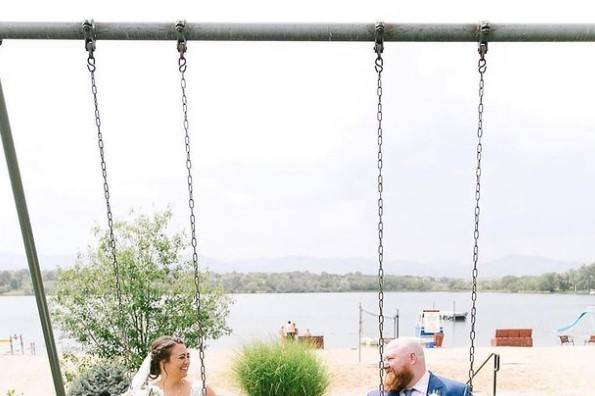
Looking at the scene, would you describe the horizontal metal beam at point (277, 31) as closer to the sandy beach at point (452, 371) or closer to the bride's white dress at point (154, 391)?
the bride's white dress at point (154, 391)

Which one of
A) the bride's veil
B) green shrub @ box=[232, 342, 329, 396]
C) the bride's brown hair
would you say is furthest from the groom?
green shrub @ box=[232, 342, 329, 396]

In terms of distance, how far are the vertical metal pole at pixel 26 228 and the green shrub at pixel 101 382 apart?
463 centimetres

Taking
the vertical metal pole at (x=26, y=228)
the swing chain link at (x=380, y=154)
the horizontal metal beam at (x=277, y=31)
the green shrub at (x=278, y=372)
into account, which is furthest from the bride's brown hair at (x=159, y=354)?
the green shrub at (x=278, y=372)

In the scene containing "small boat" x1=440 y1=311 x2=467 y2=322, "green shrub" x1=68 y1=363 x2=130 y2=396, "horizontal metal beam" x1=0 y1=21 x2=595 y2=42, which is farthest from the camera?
"small boat" x1=440 y1=311 x2=467 y2=322

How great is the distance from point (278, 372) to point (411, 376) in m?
5.99

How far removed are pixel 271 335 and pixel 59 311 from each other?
138 inches

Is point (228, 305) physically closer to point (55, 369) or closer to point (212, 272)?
point (212, 272)

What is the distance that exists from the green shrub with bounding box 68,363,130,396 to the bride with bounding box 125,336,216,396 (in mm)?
4644

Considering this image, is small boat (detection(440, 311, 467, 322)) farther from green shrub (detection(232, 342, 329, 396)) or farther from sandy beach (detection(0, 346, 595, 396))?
green shrub (detection(232, 342, 329, 396))

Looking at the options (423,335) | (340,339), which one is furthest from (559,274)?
(340,339)

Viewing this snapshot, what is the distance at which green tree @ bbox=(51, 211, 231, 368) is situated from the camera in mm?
11258

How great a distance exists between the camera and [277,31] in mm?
3576

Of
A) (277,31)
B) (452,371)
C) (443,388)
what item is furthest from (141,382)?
(452,371)

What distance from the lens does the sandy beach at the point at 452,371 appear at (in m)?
12.6
